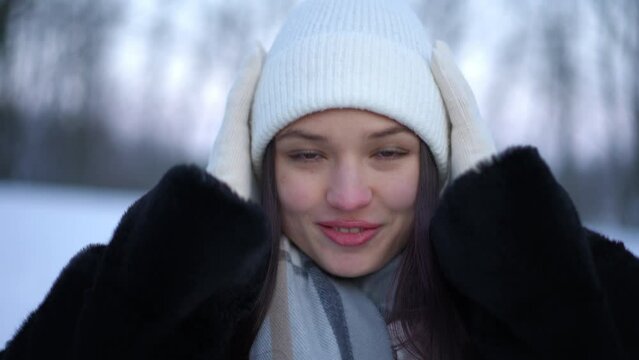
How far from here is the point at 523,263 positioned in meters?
1.04

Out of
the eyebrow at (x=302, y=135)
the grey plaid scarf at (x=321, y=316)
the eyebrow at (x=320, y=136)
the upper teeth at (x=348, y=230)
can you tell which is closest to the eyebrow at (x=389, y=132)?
the eyebrow at (x=320, y=136)

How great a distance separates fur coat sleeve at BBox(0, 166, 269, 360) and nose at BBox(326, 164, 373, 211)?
213mm

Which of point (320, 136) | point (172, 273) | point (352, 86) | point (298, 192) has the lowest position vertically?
point (172, 273)

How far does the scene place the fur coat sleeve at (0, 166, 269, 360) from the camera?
1006mm

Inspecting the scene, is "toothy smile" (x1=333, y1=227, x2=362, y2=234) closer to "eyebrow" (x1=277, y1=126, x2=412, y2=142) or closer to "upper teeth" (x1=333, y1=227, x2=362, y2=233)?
"upper teeth" (x1=333, y1=227, x2=362, y2=233)

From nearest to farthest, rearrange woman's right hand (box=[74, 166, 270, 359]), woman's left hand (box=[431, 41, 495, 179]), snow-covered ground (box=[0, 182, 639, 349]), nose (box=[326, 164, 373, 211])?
woman's right hand (box=[74, 166, 270, 359]) < nose (box=[326, 164, 373, 211]) < woman's left hand (box=[431, 41, 495, 179]) < snow-covered ground (box=[0, 182, 639, 349])

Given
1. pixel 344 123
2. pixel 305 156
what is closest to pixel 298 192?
pixel 305 156

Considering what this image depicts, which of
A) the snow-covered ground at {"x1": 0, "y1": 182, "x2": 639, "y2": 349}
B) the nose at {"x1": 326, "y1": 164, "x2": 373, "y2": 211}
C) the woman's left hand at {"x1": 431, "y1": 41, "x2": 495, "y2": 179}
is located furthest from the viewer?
the snow-covered ground at {"x1": 0, "y1": 182, "x2": 639, "y2": 349}

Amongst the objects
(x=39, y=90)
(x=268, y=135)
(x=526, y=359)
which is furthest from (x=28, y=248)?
(x=39, y=90)

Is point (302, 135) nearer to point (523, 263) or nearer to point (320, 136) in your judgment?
point (320, 136)

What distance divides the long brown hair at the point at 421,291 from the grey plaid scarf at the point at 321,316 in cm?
3

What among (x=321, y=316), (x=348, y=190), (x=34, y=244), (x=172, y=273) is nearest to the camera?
(x=172, y=273)

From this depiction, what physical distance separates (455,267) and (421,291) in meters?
0.25

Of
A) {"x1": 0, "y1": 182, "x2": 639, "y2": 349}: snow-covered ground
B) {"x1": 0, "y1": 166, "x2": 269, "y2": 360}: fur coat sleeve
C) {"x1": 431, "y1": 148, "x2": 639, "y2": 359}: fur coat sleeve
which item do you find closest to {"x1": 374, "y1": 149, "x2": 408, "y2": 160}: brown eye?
{"x1": 431, "y1": 148, "x2": 639, "y2": 359}: fur coat sleeve
